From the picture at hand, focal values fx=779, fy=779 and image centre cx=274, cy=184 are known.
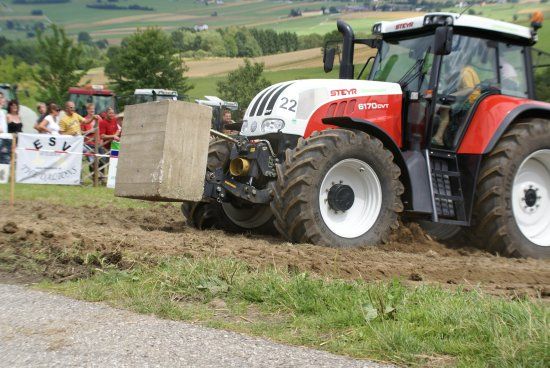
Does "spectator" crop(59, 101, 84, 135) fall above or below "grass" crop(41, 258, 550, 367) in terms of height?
above

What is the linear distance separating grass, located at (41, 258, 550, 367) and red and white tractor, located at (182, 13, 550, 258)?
230cm

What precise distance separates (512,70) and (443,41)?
5.91ft

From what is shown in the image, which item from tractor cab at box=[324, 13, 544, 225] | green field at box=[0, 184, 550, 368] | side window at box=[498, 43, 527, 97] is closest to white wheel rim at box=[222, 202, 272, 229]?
green field at box=[0, 184, 550, 368]

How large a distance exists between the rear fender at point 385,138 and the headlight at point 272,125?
1.65ft

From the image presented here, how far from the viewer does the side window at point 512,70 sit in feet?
32.2

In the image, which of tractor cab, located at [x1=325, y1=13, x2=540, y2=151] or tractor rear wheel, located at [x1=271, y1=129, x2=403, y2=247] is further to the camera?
tractor cab, located at [x1=325, y1=13, x2=540, y2=151]

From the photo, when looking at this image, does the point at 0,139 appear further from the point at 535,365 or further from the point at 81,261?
the point at 535,365

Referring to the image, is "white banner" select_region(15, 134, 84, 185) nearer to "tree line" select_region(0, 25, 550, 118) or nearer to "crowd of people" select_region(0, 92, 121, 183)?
"crowd of people" select_region(0, 92, 121, 183)

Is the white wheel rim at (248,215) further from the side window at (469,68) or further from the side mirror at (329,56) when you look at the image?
the side window at (469,68)

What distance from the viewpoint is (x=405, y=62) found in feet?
31.7

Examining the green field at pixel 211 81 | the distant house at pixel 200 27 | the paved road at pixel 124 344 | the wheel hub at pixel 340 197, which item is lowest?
the paved road at pixel 124 344

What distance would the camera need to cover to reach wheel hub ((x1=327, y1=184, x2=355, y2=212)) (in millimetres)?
8523

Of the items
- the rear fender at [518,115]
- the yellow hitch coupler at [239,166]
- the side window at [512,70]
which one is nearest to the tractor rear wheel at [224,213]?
the yellow hitch coupler at [239,166]

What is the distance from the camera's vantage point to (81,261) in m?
6.76
